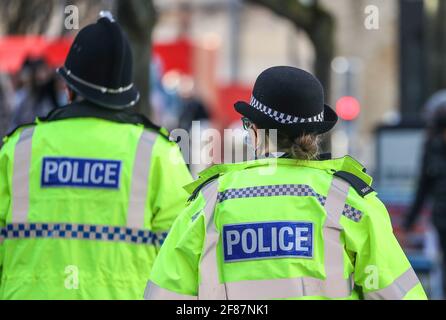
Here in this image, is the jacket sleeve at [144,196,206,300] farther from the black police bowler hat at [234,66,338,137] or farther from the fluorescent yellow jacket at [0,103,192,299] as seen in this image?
the fluorescent yellow jacket at [0,103,192,299]

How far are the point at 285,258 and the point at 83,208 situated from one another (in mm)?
1413

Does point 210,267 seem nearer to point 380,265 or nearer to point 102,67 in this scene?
point 380,265

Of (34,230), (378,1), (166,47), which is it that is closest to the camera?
(34,230)

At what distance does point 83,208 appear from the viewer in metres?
5.43

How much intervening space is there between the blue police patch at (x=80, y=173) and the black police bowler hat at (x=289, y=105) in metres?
1.16

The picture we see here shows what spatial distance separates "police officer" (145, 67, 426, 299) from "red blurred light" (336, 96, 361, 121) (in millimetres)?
28519

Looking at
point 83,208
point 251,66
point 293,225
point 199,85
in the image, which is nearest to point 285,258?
point 293,225

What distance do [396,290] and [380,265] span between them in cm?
9

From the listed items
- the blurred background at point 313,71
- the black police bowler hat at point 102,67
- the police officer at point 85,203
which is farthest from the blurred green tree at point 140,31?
the police officer at point 85,203

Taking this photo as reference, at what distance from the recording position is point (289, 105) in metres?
4.40

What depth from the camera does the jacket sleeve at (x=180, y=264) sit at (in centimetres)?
425

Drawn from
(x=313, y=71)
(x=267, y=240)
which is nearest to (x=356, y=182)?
(x=267, y=240)

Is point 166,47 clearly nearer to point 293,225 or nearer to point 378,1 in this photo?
point 293,225

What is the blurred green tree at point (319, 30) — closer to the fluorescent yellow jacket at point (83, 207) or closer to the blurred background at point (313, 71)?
the blurred background at point (313, 71)
